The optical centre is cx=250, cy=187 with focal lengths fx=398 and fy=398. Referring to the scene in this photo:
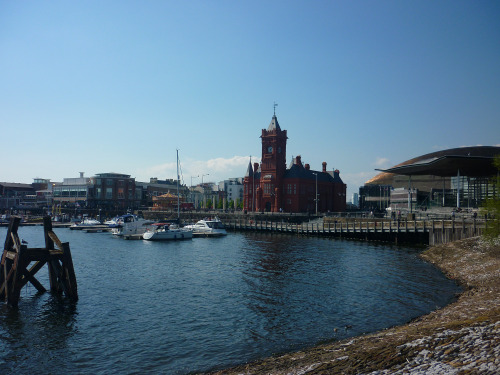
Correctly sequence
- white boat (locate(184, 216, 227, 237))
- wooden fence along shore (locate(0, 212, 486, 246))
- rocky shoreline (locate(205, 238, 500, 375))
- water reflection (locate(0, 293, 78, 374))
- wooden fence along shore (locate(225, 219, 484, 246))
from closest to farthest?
1. rocky shoreline (locate(205, 238, 500, 375))
2. water reflection (locate(0, 293, 78, 374))
3. wooden fence along shore (locate(225, 219, 484, 246))
4. wooden fence along shore (locate(0, 212, 486, 246))
5. white boat (locate(184, 216, 227, 237))

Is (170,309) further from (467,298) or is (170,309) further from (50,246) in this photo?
(467,298)

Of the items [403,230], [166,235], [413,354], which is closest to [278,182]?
[166,235]

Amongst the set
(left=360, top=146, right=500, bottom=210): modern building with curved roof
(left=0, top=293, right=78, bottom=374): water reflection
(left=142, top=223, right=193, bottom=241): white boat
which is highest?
(left=360, top=146, right=500, bottom=210): modern building with curved roof

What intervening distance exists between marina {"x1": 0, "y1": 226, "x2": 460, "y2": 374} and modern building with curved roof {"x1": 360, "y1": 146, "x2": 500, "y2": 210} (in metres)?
15.3

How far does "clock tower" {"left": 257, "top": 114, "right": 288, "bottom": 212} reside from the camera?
106938 mm

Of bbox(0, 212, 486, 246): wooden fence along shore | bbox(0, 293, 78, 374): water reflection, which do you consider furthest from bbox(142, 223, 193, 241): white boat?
bbox(0, 293, 78, 374): water reflection

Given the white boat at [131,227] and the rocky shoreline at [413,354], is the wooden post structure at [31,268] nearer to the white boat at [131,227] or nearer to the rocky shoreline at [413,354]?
the rocky shoreline at [413,354]

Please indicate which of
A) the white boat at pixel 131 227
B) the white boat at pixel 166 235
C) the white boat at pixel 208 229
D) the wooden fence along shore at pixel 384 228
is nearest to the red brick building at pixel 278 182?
the wooden fence along shore at pixel 384 228

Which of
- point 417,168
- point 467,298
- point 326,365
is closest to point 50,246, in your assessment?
point 326,365

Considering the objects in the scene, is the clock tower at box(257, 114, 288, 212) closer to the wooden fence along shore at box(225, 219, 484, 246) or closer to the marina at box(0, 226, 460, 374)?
the wooden fence along shore at box(225, 219, 484, 246)

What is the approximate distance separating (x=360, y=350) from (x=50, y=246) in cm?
2186

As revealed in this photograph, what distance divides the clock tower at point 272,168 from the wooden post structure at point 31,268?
3218 inches

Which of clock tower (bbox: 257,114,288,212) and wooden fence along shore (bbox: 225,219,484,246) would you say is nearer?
wooden fence along shore (bbox: 225,219,484,246)

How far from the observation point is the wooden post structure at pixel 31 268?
24.0 metres
